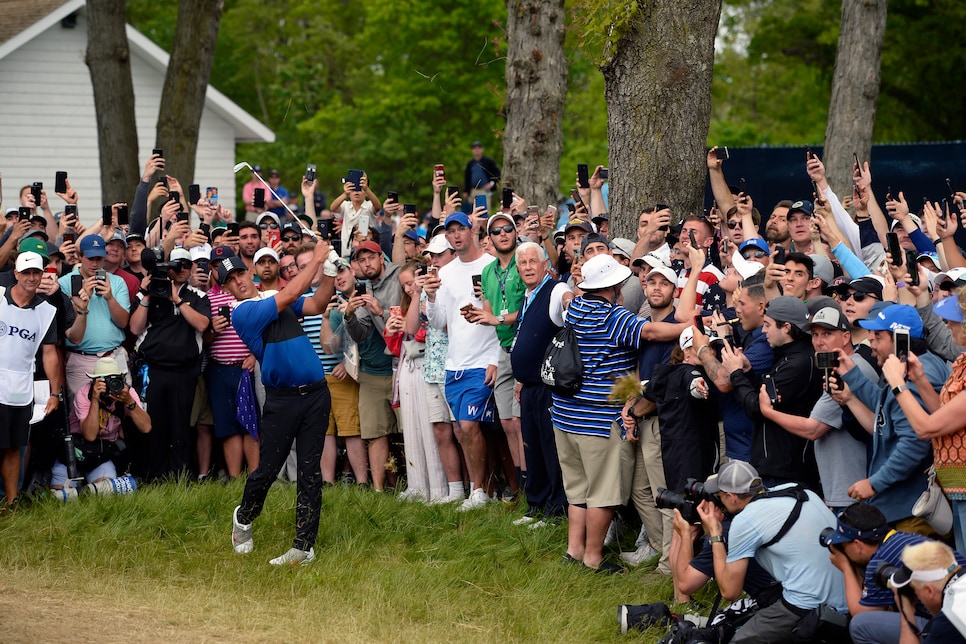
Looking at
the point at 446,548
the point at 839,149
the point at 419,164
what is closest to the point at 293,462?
the point at 446,548

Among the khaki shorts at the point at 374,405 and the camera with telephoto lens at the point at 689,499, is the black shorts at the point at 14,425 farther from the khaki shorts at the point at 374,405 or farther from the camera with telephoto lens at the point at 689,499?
the camera with telephoto lens at the point at 689,499

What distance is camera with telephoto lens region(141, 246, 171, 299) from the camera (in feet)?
35.1

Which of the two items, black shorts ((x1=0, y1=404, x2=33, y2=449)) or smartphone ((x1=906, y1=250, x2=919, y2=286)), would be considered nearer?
smartphone ((x1=906, y1=250, x2=919, y2=286))

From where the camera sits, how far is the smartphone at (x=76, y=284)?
10406 mm


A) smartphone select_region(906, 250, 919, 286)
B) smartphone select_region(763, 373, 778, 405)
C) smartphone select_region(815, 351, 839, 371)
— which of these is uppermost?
smartphone select_region(906, 250, 919, 286)

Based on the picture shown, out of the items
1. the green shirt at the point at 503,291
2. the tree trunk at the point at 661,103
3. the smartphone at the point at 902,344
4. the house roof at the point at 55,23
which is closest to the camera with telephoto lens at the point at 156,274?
the green shirt at the point at 503,291

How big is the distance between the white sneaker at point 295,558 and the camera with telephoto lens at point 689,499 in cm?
280

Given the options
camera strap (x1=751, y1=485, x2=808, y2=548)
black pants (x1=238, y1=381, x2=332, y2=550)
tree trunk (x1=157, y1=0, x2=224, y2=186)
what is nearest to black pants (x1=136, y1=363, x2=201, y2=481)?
black pants (x1=238, y1=381, x2=332, y2=550)

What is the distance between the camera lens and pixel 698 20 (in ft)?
32.1

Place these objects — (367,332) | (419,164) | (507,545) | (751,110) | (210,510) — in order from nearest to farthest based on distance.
Result: (507,545)
(210,510)
(367,332)
(419,164)
(751,110)

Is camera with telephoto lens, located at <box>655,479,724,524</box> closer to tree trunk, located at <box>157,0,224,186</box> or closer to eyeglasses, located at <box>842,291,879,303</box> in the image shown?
eyeglasses, located at <box>842,291,879,303</box>

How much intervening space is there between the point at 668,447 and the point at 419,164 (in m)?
27.5

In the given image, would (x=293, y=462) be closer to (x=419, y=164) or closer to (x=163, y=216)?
(x=163, y=216)

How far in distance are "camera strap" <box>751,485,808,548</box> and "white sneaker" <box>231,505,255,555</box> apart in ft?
13.1
